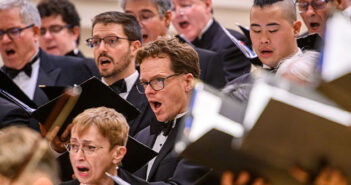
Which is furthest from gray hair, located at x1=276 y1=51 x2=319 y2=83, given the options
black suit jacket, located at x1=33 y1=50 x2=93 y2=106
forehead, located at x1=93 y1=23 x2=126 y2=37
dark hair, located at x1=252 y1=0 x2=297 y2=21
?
black suit jacket, located at x1=33 y1=50 x2=93 y2=106

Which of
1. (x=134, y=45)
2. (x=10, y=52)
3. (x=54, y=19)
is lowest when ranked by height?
(x=54, y=19)

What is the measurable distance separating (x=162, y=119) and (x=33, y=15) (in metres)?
1.88

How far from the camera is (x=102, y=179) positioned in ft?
10.3

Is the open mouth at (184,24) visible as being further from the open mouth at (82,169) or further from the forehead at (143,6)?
the open mouth at (82,169)

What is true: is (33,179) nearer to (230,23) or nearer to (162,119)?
(162,119)

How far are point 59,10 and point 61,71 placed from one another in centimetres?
99

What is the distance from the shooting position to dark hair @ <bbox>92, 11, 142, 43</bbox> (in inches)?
167

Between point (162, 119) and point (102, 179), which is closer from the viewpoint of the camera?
point (102, 179)

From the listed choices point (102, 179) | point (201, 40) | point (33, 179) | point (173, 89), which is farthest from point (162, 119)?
point (201, 40)

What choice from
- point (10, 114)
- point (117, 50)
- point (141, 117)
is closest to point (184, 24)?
point (117, 50)

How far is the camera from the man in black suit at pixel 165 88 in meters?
3.36

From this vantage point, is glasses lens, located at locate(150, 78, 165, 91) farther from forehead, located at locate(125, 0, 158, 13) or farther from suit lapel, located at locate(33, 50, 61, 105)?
forehead, located at locate(125, 0, 158, 13)

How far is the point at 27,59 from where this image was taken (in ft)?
15.8

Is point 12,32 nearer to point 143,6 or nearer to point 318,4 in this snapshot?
point 143,6
